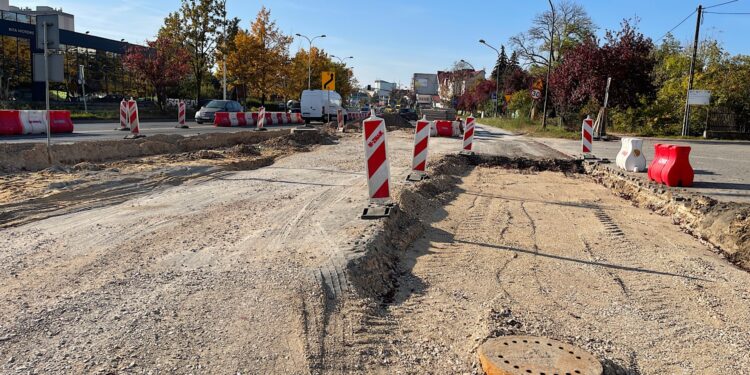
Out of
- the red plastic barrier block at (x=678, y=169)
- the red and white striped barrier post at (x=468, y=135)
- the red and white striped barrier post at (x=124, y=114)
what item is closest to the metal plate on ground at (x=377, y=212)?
the red plastic barrier block at (x=678, y=169)

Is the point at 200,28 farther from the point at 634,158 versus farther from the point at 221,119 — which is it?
the point at 634,158

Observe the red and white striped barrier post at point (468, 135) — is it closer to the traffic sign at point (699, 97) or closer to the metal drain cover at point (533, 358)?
the metal drain cover at point (533, 358)

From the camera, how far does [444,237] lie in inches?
252

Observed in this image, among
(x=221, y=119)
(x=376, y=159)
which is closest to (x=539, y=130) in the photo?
(x=221, y=119)

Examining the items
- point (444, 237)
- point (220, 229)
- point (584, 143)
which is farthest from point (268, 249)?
point (584, 143)

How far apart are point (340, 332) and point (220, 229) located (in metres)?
3.11

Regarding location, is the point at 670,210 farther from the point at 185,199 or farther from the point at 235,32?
the point at 235,32

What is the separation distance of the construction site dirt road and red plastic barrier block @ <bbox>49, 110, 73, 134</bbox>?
14083 mm

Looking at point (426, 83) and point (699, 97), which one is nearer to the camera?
point (699, 97)

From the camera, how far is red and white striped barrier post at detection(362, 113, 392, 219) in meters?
6.82

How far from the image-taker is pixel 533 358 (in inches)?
128

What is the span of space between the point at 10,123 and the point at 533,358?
19642 mm

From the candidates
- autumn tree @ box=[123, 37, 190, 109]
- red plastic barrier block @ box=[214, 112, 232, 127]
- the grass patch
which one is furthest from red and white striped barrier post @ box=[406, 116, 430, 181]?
autumn tree @ box=[123, 37, 190, 109]

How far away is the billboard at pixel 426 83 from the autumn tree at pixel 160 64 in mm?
100174
